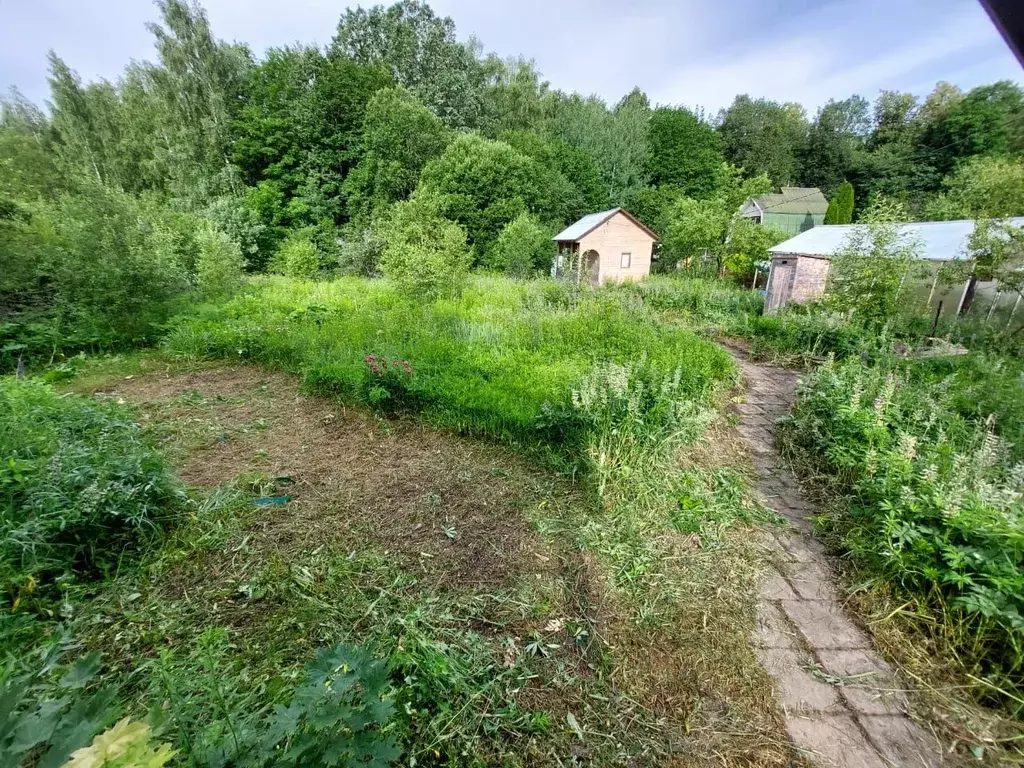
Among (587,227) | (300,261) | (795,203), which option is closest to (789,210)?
(795,203)

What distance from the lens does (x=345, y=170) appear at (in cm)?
2212

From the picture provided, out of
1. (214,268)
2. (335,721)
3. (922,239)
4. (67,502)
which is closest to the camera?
(335,721)

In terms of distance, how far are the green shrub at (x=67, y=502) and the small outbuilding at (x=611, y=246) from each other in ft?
56.3

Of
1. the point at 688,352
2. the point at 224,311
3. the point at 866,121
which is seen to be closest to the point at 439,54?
the point at 224,311

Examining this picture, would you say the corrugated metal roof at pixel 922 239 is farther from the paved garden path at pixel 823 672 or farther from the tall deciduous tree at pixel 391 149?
the tall deciduous tree at pixel 391 149

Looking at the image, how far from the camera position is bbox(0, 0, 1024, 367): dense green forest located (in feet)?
23.0

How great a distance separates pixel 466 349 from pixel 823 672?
15.0 feet

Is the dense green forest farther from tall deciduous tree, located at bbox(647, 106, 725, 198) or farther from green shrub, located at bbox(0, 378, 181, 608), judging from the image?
green shrub, located at bbox(0, 378, 181, 608)

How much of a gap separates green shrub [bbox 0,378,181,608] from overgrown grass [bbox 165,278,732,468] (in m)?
2.01

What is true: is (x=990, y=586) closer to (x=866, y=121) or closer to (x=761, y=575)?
(x=761, y=575)

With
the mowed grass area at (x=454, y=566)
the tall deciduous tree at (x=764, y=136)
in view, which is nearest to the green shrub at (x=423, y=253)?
the mowed grass area at (x=454, y=566)

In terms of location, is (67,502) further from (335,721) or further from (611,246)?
(611,246)

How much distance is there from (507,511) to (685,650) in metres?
1.43

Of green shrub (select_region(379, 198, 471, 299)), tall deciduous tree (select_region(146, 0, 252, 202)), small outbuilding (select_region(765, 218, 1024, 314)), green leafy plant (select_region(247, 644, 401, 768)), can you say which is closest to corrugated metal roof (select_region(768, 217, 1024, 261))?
small outbuilding (select_region(765, 218, 1024, 314))
